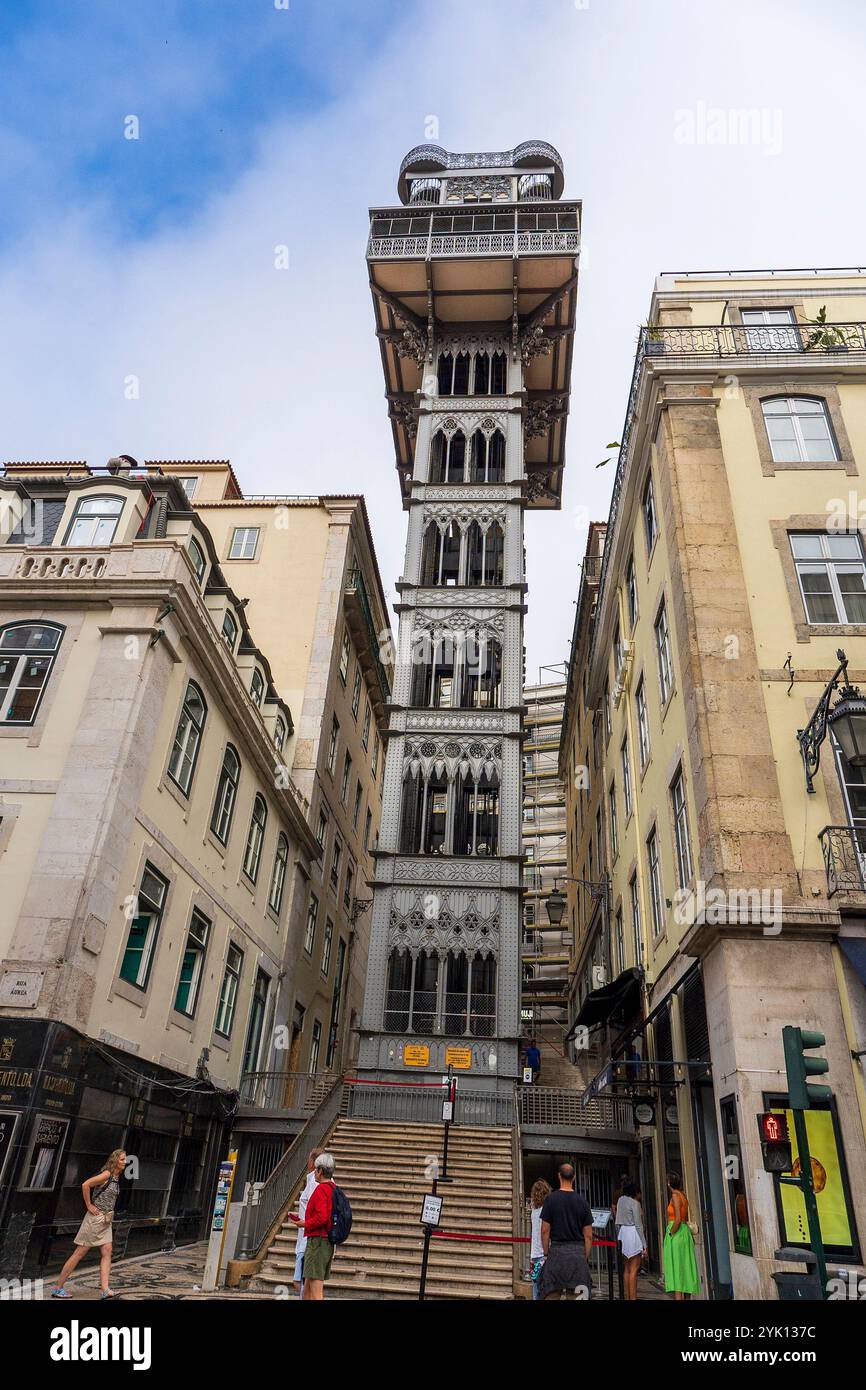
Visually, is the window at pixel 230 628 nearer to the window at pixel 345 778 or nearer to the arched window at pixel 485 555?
the arched window at pixel 485 555

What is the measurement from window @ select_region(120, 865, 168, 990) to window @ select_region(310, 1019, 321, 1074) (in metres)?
14.8

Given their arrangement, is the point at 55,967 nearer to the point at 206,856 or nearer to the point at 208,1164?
the point at 206,856

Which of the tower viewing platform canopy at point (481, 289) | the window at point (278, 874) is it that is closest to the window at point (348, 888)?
the window at point (278, 874)

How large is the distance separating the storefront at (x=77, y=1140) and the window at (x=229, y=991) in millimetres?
2689

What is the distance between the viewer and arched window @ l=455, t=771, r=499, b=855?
27531 millimetres

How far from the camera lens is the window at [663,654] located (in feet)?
57.5

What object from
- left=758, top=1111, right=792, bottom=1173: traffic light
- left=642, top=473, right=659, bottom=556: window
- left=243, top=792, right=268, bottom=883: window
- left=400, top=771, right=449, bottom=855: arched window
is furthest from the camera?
left=400, top=771, right=449, bottom=855: arched window

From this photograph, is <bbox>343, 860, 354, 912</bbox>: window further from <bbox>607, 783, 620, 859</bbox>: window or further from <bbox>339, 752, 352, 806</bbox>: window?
<bbox>607, 783, 620, 859</bbox>: window

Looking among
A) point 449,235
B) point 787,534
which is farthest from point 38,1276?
point 449,235

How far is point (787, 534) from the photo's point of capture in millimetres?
16094

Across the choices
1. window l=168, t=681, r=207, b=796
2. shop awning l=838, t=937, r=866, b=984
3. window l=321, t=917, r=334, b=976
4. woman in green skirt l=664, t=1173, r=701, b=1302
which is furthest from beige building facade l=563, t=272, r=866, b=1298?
window l=321, t=917, r=334, b=976

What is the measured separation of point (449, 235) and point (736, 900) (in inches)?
1427

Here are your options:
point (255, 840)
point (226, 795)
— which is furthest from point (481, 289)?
point (226, 795)
